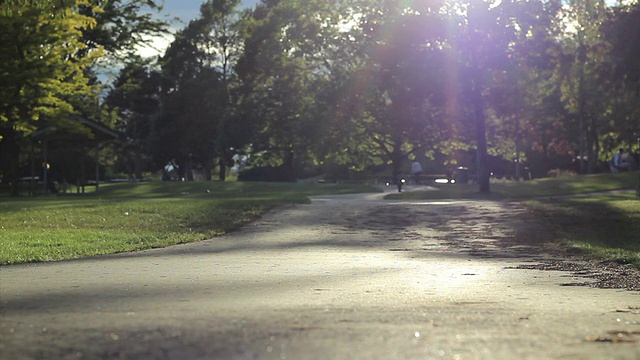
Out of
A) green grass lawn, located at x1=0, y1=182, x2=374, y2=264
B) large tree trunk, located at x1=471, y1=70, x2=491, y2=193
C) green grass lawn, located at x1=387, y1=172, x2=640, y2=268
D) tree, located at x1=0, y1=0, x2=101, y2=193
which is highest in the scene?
tree, located at x1=0, y1=0, x2=101, y2=193

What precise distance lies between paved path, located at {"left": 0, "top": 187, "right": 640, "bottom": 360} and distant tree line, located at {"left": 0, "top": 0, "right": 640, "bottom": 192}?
17822mm

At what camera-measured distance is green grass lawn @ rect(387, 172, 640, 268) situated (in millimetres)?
20350

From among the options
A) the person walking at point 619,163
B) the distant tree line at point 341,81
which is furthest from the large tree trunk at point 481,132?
the person walking at point 619,163

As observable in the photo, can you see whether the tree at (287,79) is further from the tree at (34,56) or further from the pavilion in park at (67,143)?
the tree at (34,56)

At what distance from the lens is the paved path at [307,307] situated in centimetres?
698

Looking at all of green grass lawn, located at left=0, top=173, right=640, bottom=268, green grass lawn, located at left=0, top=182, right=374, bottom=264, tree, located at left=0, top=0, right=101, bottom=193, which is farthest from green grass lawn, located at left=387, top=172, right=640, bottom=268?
tree, located at left=0, top=0, right=101, bottom=193

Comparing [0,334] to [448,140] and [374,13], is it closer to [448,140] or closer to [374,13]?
[374,13]

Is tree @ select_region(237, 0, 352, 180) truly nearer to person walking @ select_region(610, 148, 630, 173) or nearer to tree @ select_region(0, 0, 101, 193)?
tree @ select_region(0, 0, 101, 193)

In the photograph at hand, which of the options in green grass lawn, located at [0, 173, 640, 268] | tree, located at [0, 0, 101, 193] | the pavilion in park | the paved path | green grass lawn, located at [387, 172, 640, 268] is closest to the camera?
the paved path

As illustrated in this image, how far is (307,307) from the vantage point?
9508 millimetres

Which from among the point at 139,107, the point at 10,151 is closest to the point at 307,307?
the point at 10,151

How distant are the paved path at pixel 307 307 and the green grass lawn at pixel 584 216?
2095 millimetres

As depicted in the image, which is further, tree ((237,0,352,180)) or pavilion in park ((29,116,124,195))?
tree ((237,0,352,180))

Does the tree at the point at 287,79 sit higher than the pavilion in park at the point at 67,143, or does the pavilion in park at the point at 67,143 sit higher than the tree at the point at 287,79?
the tree at the point at 287,79
